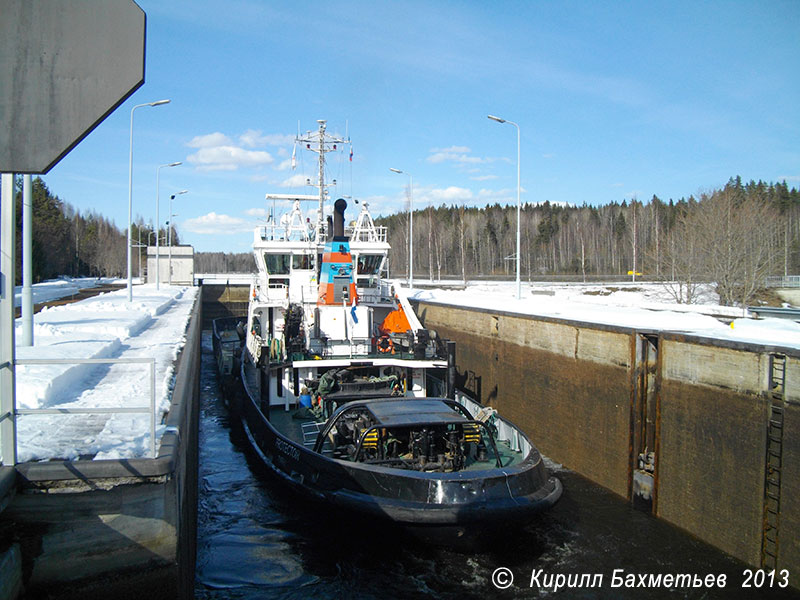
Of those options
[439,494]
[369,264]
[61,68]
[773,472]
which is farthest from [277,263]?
[61,68]

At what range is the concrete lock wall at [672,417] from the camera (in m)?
8.37

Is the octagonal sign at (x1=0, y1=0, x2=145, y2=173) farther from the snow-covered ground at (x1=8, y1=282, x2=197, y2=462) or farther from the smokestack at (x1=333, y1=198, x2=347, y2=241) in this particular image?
the smokestack at (x1=333, y1=198, x2=347, y2=241)

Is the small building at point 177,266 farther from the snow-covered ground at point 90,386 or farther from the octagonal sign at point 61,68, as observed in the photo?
the octagonal sign at point 61,68

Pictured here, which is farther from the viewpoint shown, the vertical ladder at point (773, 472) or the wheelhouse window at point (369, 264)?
the wheelhouse window at point (369, 264)

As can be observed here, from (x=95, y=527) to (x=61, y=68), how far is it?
11.8ft

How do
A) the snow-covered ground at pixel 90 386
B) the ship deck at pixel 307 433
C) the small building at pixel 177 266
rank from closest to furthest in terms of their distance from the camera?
the snow-covered ground at pixel 90 386 → the ship deck at pixel 307 433 → the small building at pixel 177 266

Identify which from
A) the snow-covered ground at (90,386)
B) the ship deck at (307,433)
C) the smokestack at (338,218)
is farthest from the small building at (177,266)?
the ship deck at (307,433)

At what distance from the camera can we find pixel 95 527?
4.86 metres

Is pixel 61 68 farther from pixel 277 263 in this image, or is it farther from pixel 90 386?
pixel 277 263

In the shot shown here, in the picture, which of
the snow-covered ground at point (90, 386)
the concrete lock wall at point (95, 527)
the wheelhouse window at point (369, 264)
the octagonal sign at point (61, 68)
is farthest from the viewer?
the wheelhouse window at point (369, 264)

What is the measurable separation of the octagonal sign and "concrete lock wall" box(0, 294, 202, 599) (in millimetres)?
2598

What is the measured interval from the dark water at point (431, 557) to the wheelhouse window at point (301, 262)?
811 centimetres

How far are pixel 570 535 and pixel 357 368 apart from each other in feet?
18.8

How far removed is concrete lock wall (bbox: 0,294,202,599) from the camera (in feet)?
15.6
